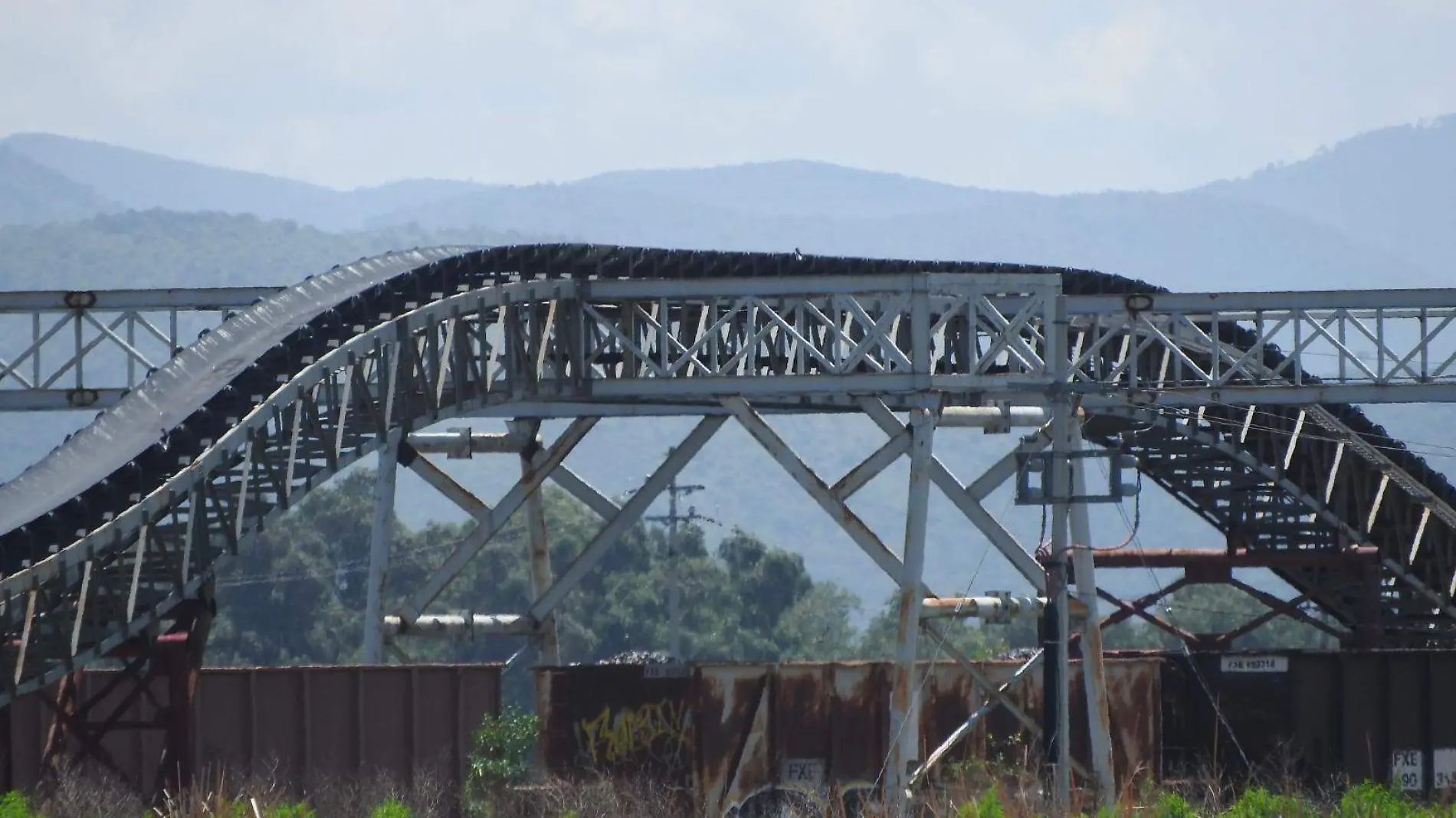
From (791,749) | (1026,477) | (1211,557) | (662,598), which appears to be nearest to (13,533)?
(791,749)

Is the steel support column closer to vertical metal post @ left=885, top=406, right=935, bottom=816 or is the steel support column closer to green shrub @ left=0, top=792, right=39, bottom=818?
vertical metal post @ left=885, top=406, right=935, bottom=816

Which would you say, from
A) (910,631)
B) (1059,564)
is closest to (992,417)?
(1059,564)

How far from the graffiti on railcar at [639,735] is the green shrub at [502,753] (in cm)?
66

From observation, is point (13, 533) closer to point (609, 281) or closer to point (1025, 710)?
point (609, 281)

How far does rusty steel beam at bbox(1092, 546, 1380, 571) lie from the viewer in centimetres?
3488

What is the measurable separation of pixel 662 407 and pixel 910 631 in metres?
7.15

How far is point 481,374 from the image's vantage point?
25625mm

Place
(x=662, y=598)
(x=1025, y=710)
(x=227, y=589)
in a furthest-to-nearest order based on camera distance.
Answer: (x=662, y=598) < (x=227, y=589) < (x=1025, y=710)

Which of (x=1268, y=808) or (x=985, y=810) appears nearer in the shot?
(x=985, y=810)

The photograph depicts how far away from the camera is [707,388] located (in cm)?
2580

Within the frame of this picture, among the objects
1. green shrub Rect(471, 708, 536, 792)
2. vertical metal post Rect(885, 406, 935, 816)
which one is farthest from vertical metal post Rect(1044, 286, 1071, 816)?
green shrub Rect(471, 708, 536, 792)

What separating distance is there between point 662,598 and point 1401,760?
224 ft

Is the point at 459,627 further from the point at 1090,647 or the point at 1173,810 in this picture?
the point at 1173,810

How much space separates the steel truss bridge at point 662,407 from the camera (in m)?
21.2
